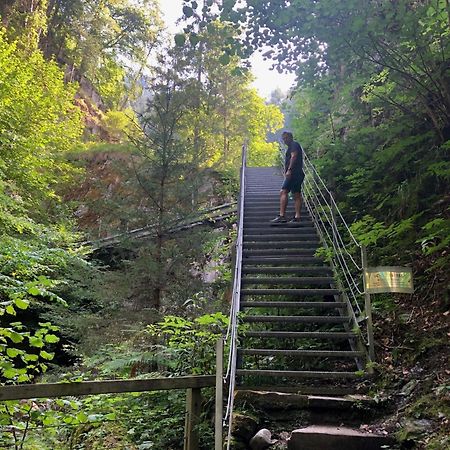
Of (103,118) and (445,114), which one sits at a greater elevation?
(103,118)

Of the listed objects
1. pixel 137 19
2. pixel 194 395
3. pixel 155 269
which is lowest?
pixel 194 395

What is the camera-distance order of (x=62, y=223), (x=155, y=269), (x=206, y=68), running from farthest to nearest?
(x=206, y=68) < (x=62, y=223) < (x=155, y=269)

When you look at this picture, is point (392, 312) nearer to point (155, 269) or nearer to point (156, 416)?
point (156, 416)

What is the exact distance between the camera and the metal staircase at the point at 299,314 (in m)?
4.96

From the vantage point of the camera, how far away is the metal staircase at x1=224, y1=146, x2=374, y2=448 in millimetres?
4965

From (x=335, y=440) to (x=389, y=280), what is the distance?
5.60 ft

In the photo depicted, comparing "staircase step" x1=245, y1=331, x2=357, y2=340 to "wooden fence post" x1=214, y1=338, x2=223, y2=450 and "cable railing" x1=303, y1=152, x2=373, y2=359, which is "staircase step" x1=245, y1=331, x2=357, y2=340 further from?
"wooden fence post" x1=214, y1=338, x2=223, y2=450

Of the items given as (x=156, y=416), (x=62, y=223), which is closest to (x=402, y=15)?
(x=156, y=416)

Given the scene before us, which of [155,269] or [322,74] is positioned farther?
[322,74]

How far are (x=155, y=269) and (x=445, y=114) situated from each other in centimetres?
515

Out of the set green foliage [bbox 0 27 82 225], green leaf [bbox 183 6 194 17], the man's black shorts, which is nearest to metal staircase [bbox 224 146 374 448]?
the man's black shorts

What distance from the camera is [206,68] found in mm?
21922

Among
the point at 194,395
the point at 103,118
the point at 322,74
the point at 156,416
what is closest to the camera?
the point at 194,395

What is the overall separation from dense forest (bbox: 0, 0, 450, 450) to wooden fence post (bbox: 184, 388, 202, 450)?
0.39m
